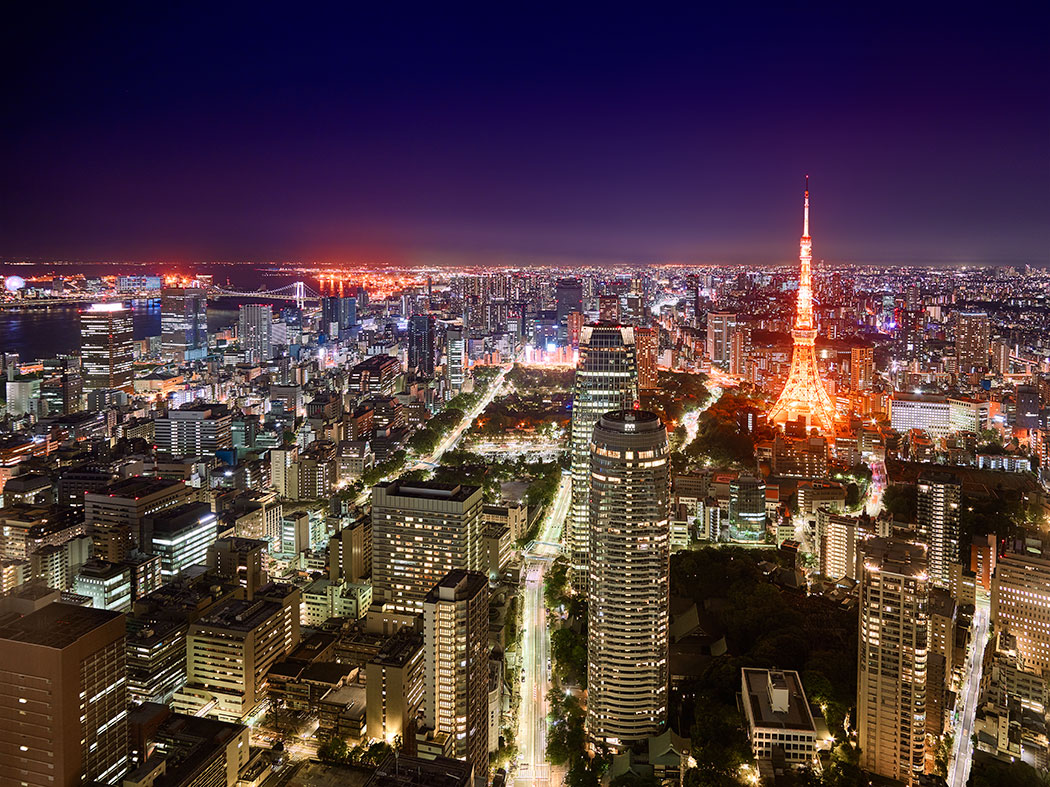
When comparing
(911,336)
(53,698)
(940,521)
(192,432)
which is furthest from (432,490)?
(911,336)

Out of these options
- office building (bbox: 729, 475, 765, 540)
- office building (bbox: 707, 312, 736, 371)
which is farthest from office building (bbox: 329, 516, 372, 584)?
office building (bbox: 707, 312, 736, 371)

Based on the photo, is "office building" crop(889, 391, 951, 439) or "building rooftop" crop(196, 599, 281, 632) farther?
"office building" crop(889, 391, 951, 439)

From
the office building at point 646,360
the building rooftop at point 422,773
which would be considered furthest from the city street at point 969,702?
the office building at point 646,360

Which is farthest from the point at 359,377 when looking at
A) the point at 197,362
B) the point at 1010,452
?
the point at 1010,452

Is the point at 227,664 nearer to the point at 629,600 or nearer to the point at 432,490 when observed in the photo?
the point at 432,490

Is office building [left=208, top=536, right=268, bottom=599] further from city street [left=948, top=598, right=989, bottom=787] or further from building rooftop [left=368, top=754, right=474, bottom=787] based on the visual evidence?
city street [left=948, top=598, right=989, bottom=787]

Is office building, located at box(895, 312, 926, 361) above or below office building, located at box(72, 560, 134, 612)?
above
